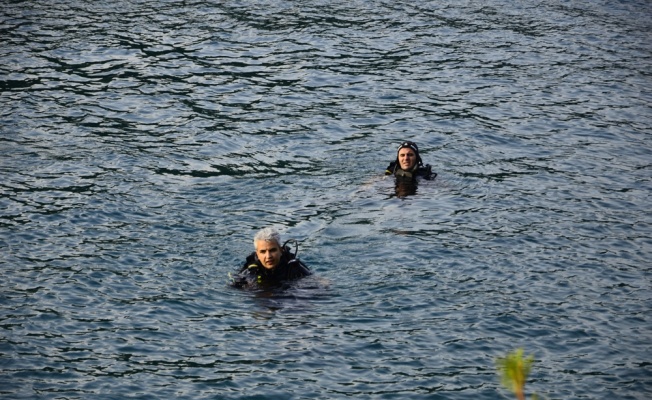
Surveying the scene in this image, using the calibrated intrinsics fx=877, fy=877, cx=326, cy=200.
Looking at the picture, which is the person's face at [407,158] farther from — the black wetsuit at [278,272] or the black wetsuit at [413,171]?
the black wetsuit at [278,272]

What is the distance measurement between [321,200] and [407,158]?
2.34m

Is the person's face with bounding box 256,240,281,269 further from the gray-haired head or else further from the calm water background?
the calm water background

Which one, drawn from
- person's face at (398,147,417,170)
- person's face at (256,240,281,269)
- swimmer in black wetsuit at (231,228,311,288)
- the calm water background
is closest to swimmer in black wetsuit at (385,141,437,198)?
person's face at (398,147,417,170)

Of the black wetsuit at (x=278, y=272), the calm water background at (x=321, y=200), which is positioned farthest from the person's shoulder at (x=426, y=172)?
the black wetsuit at (x=278, y=272)

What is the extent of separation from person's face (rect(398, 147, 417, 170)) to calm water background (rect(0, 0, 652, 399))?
63cm

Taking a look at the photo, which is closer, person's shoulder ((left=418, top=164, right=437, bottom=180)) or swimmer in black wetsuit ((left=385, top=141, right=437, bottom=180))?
swimmer in black wetsuit ((left=385, top=141, right=437, bottom=180))

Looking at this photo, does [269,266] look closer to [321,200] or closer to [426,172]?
[321,200]

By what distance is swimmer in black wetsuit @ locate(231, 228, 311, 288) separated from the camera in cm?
1517

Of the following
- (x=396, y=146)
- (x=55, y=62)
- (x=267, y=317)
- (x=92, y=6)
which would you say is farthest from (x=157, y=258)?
(x=92, y=6)

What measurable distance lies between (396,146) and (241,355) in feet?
36.0

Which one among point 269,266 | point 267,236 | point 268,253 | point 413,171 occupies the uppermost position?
point 267,236

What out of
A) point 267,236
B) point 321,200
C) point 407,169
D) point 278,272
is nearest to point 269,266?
point 278,272

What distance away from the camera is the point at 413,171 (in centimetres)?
2077

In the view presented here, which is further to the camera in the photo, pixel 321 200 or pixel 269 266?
pixel 321 200
